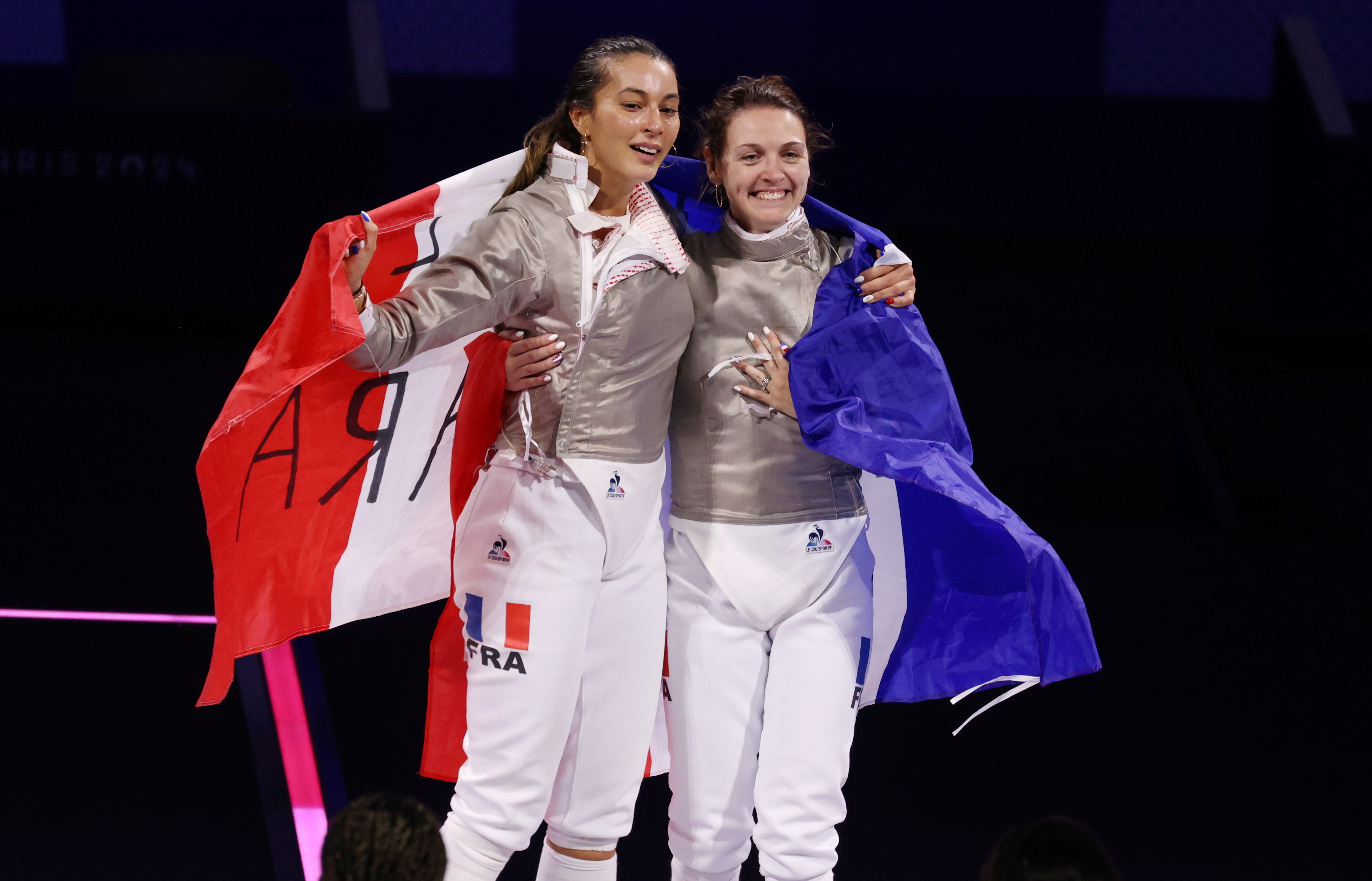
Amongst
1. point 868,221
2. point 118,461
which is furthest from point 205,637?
point 868,221

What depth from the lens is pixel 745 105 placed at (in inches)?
86.6

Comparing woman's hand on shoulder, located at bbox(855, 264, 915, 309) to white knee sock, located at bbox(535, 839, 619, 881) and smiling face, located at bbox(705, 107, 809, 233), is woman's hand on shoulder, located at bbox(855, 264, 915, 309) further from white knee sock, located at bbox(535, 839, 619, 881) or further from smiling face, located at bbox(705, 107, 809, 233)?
white knee sock, located at bbox(535, 839, 619, 881)

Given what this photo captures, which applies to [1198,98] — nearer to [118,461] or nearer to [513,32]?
[513,32]

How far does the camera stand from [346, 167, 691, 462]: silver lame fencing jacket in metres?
1.98

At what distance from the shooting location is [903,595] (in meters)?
2.36

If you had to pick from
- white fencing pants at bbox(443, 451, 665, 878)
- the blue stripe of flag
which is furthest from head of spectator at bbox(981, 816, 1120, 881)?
the blue stripe of flag

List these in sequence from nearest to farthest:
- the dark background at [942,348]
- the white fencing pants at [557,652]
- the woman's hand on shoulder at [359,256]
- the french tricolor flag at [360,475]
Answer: the woman's hand on shoulder at [359,256], the white fencing pants at [557,652], the french tricolor flag at [360,475], the dark background at [942,348]

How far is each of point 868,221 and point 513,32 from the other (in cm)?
154

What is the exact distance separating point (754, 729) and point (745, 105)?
3.28 ft

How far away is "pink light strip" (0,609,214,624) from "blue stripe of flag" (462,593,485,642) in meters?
0.96

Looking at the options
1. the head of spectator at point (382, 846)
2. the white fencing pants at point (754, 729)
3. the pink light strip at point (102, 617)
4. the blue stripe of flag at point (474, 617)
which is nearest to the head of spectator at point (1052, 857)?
the head of spectator at point (382, 846)

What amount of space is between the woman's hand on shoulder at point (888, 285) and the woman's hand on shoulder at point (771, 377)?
17 cm

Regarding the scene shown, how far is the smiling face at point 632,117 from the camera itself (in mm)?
2086

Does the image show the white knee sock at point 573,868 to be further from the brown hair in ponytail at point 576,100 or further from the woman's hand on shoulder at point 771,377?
the brown hair in ponytail at point 576,100
